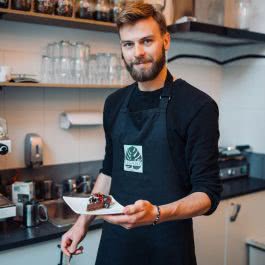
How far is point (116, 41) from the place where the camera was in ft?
8.10

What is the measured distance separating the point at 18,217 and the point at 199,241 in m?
1.02

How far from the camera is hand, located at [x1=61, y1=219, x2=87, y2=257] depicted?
55.2 inches

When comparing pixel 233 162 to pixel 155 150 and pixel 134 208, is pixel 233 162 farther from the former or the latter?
pixel 134 208

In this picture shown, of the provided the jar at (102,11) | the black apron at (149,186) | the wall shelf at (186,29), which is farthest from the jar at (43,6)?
the black apron at (149,186)

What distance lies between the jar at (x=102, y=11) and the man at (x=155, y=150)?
2.65 ft

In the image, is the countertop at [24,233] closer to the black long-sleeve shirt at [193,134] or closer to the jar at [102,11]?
the black long-sleeve shirt at [193,134]

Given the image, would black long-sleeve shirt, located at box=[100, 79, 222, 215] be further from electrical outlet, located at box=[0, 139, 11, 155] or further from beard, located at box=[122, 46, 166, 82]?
electrical outlet, located at box=[0, 139, 11, 155]

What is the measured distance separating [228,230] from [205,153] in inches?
53.7

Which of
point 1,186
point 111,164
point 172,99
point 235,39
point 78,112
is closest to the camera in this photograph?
point 172,99

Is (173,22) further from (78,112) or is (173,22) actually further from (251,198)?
(251,198)

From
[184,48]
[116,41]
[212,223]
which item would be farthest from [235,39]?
[212,223]

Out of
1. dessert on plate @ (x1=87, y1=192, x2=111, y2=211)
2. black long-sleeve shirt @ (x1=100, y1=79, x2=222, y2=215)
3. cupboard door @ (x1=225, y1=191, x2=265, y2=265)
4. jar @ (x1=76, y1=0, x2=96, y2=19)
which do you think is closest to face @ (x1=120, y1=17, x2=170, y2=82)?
black long-sleeve shirt @ (x1=100, y1=79, x2=222, y2=215)

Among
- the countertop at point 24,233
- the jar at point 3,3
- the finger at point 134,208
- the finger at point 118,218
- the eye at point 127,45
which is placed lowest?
the countertop at point 24,233

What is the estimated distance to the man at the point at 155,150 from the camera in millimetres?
1291
